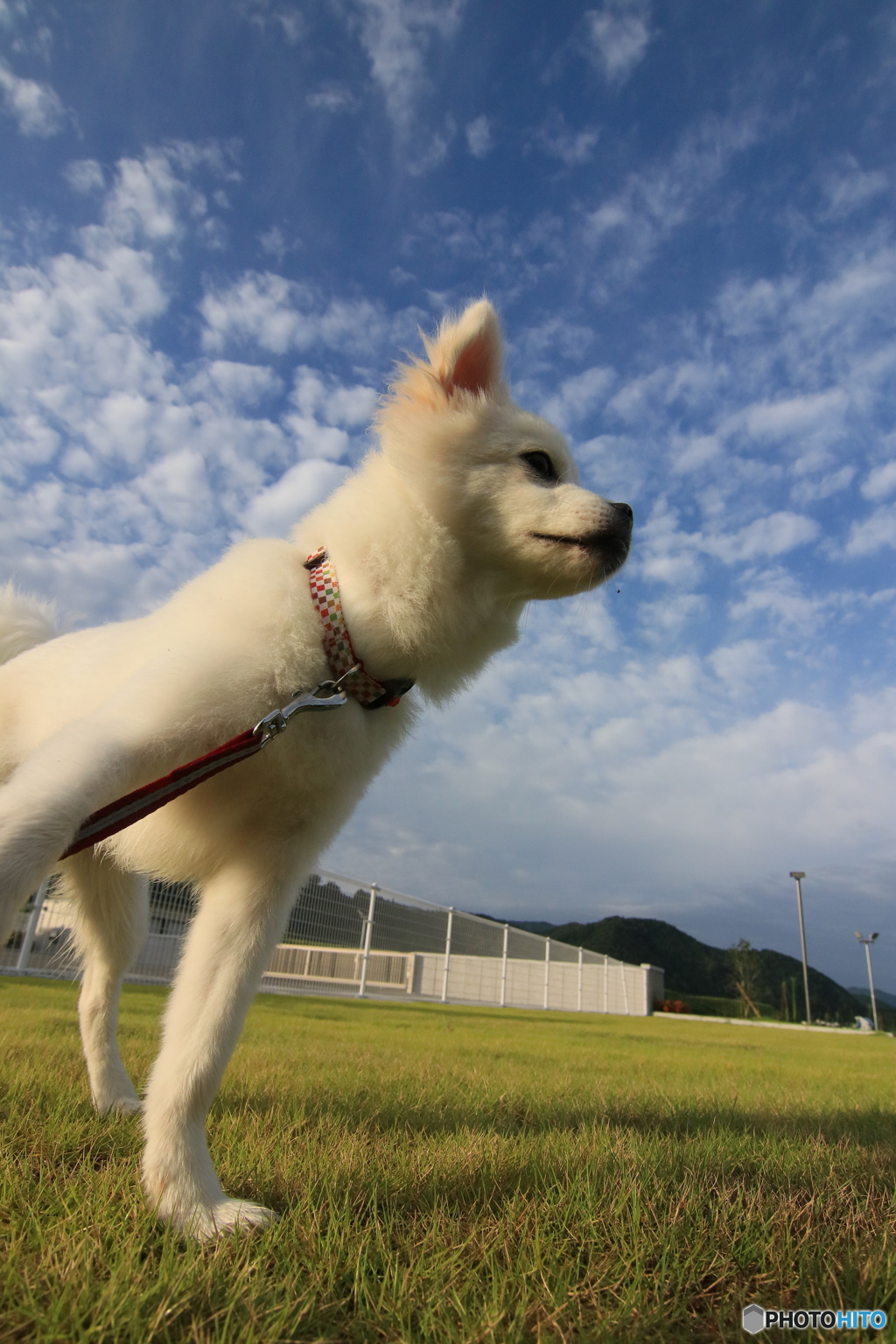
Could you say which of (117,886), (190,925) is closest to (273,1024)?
(117,886)

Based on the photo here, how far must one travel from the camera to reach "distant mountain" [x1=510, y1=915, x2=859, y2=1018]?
66062 mm

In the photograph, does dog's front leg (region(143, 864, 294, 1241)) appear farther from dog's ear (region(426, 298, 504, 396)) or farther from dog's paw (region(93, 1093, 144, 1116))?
dog's ear (region(426, 298, 504, 396))

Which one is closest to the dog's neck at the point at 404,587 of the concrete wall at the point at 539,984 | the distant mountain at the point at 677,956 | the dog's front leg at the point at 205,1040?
the dog's front leg at the point at 205,1040

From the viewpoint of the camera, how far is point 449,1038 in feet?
21.8

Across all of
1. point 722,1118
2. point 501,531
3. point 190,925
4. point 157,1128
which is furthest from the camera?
point 722,1118

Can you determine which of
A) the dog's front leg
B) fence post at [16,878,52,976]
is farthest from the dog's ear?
fence post at [16,878,52,976]

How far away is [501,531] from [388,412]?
2.04ft

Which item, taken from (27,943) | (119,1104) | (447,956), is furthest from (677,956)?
(119,1104)

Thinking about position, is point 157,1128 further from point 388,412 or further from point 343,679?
point 388,412

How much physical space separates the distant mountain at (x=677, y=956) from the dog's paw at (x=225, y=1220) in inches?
2645

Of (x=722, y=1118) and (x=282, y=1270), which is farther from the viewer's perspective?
(x=722, y=1118)

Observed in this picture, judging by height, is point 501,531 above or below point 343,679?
above

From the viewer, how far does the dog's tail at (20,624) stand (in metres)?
2.80

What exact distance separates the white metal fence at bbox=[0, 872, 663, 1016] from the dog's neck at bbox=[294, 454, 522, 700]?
5019 millimetres
